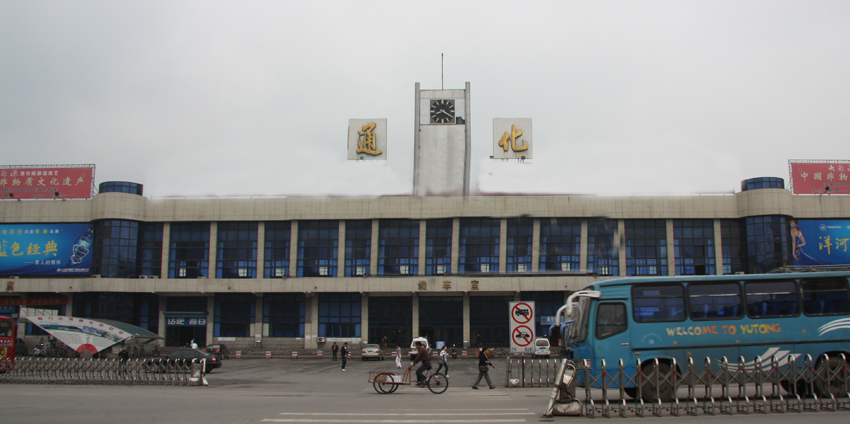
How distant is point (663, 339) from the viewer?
16359 millimetres

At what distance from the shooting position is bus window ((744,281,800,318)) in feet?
54.5

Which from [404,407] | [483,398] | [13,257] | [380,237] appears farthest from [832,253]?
[13,257]

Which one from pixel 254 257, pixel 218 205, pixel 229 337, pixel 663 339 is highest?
pixel 218 205

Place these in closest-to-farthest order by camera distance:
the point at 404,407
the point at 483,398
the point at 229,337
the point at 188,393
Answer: the point at 404,407
the point at 483,398
the point at 188,393
the point at 229,337

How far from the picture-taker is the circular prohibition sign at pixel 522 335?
64.0 ft

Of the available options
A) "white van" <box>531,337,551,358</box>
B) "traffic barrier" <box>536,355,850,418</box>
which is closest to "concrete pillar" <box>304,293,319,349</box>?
"white van" <box>531,337,551,358</box>

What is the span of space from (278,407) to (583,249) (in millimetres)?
41322

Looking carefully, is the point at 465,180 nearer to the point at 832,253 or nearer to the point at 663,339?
the point at 832,253

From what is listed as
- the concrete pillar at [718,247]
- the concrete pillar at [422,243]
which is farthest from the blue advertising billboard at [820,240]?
the concrete pillar at [422,243]

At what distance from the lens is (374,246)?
54062 millimetres

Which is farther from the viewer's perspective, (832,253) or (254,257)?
(254,257)

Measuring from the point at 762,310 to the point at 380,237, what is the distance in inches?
1574

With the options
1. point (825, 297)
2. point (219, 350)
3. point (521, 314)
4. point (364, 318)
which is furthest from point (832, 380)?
point (364, 318)

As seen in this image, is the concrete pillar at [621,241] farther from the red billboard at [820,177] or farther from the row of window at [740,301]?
the row of window at [740,301]
